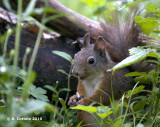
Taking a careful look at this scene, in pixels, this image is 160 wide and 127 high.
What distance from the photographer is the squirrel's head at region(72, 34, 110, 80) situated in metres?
1.82

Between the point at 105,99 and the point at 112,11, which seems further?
the point at 112,11

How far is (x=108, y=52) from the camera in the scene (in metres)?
2.13

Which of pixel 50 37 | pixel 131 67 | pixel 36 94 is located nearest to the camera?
pixel 36 94

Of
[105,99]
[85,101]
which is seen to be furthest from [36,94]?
[105,99]

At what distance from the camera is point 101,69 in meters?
1.88

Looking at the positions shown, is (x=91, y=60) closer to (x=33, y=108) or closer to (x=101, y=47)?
(x=101, y=47)

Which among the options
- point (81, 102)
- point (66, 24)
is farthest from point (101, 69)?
point (66, 24)

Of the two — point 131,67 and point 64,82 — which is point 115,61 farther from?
point 64,82

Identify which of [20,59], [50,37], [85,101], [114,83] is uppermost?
[50,37]

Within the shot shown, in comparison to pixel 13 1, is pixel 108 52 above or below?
below

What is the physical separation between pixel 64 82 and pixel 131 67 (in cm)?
64

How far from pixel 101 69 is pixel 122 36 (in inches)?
15.2

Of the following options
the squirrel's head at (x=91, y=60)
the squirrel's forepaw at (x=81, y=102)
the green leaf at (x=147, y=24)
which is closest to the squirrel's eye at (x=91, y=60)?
the squirrel's head at (x=91, y=60)

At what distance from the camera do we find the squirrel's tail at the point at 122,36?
2.02 metres
